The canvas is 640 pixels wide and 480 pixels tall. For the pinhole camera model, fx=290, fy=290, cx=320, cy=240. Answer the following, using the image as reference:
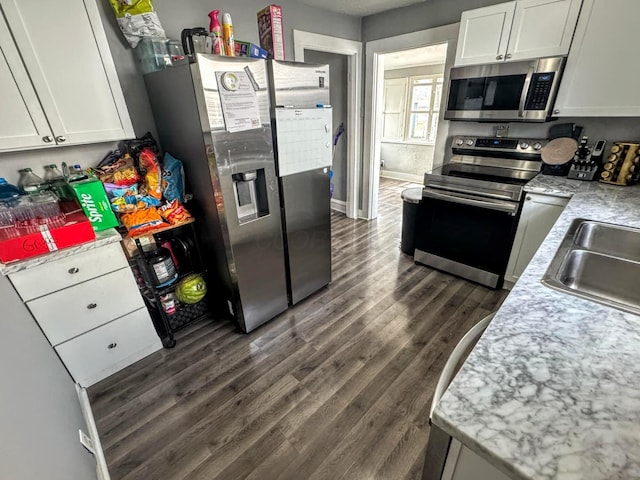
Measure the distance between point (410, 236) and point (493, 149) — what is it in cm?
106

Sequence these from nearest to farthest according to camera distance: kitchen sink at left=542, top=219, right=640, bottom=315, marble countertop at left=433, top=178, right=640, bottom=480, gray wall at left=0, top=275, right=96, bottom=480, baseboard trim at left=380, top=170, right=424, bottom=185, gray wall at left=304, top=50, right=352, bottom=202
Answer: marble countertop at left=433, top=178, right=640, bottom=480 → gray wall at left=0, top=275, right=96, bottom=480 → kitchen sink at left=542, top=219, right=640, bottom=315 → gray wall at left=304, top=50, right=352, bottom=202 → baseboard trim at left=380, top=170, right=424, bottom=185

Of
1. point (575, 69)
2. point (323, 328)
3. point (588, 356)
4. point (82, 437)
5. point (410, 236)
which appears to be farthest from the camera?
point (410, 236)

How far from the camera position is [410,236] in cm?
301

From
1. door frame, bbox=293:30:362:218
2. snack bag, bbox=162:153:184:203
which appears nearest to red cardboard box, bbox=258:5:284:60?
snack bag, bbox=162:153:184:203

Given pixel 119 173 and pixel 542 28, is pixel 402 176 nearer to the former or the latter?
pixel 542 28

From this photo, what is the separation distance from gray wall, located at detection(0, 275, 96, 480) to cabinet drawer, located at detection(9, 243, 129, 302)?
0.06 metres

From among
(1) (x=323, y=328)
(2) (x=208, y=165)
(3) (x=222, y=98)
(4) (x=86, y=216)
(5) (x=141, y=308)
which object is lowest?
(1) (x=323, y=328)

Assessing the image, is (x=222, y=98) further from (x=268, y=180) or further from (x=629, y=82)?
(x=629, y=82)

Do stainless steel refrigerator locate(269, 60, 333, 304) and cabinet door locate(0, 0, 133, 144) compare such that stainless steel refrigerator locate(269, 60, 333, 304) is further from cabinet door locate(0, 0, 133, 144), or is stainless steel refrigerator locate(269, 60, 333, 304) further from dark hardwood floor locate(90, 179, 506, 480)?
cabinet door locate(0, 0, 133, 144)

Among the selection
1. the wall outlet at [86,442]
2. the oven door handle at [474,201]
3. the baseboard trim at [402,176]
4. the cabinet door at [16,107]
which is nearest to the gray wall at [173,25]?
the cabinet door at [16,107]

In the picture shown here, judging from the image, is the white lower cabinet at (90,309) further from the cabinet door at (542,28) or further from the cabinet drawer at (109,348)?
the cabinet door at (542,28)

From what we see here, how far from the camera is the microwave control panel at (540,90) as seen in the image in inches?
76.5

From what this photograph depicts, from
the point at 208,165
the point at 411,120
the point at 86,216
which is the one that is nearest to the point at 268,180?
the point at 208,165

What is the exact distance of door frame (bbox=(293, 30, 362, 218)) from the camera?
2758 millimetres
